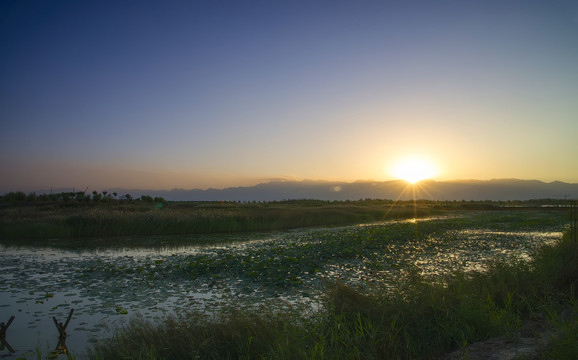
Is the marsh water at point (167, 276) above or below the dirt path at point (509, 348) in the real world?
below

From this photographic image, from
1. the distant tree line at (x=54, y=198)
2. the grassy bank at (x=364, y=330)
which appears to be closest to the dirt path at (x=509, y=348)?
the grassy bank at (x=364, y=330)

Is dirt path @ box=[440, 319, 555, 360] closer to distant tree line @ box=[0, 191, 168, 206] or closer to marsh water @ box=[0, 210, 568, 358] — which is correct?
marsh water @ box=[0, 210, 568, 358]

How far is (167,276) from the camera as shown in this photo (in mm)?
11109

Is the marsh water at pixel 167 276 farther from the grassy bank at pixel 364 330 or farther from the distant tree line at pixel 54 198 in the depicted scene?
the distant tree line at pixel 54 198

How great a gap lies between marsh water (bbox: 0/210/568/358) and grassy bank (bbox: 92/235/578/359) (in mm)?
1471

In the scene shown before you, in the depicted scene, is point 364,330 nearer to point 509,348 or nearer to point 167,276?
point 509,348

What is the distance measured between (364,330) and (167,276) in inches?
302

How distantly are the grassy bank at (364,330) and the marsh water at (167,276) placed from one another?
1.47 m

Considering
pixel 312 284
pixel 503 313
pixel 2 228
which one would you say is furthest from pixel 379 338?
pixel 2 228

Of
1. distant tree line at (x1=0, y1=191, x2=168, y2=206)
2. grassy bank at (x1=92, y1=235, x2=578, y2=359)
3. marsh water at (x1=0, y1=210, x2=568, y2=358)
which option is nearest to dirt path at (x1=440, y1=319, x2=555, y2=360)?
grassy bank at (x1=92, y1=235, x2=578, y2=359)

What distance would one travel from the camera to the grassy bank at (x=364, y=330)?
15.3 ft

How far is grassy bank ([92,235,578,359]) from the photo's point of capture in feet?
15.3

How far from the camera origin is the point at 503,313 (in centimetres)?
568

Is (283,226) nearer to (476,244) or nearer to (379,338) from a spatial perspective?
(476,244)
